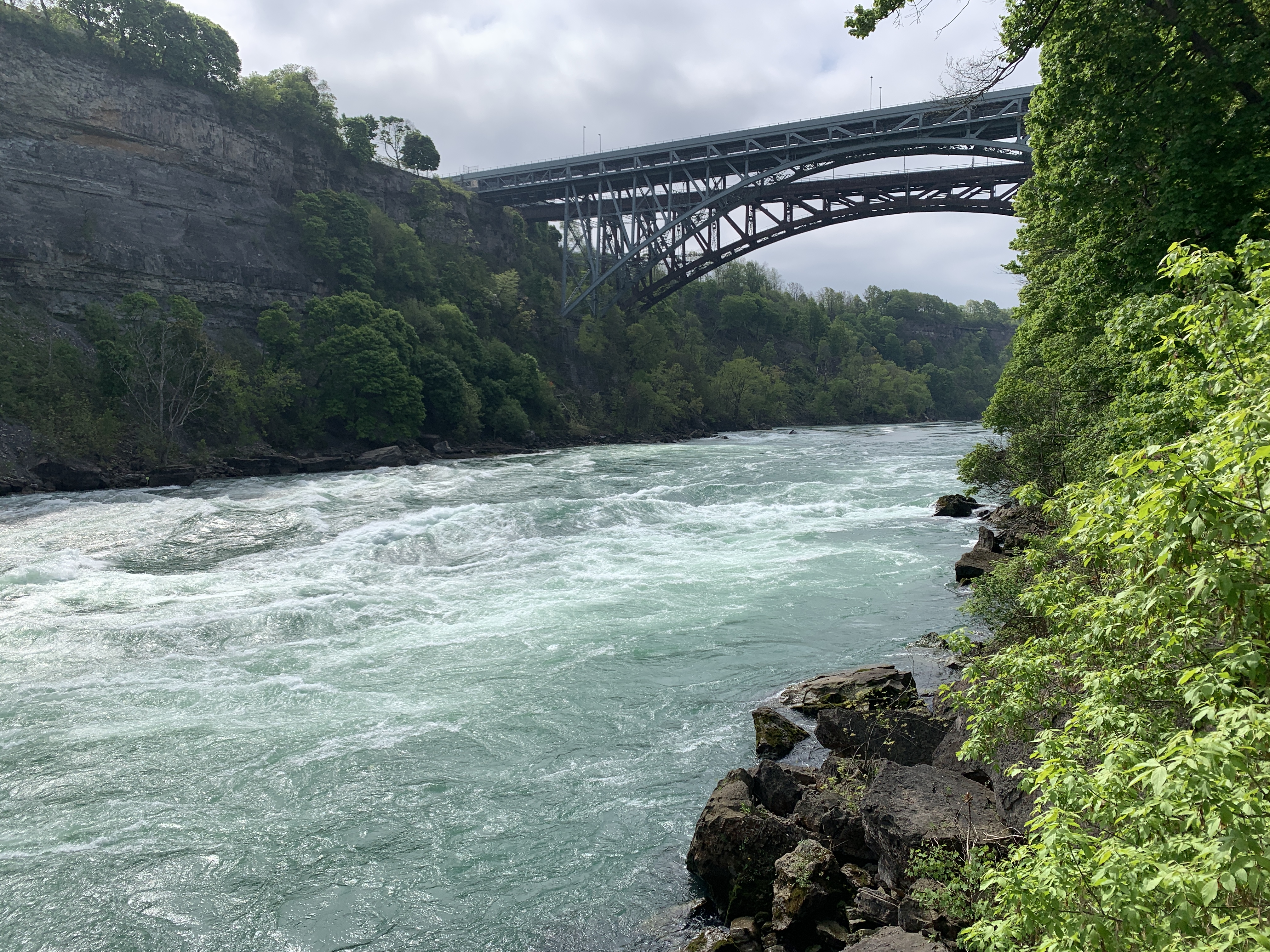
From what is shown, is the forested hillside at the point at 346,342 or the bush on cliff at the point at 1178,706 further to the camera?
the forested hillside at the point at 346,342

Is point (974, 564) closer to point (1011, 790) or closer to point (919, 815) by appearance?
point (1011, 790)

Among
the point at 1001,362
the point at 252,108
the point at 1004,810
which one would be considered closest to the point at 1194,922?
the point at 1004,810

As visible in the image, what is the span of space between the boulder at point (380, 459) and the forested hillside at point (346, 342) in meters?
2.35

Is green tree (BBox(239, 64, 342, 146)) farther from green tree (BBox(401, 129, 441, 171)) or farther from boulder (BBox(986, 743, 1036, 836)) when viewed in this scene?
boulder (BBox(986, 743, 1036, 836))

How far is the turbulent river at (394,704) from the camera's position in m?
5.63

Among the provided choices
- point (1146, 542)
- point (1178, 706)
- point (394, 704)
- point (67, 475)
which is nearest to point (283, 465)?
point (67, 475)

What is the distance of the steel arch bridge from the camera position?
36.6 meters

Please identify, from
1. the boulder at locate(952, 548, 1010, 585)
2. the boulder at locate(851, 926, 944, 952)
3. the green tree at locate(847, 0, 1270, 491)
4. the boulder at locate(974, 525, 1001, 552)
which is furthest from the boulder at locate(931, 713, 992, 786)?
the boulder at locate(974, 525, 1001, 552)

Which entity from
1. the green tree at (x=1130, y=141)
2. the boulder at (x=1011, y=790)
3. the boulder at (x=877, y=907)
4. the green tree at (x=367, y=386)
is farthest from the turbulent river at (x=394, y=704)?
the green tree at (x=367, y=386)

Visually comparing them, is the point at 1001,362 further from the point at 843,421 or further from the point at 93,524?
the point at 93,524

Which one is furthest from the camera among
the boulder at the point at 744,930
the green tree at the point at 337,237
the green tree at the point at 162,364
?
the green tree at the point at 337,237

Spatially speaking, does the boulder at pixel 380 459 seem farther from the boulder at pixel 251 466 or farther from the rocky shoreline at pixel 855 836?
the rocky shoreline at pixel 855 836

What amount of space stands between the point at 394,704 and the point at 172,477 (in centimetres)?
2179

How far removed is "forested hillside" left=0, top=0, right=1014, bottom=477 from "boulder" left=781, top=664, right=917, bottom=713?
27.4 m
